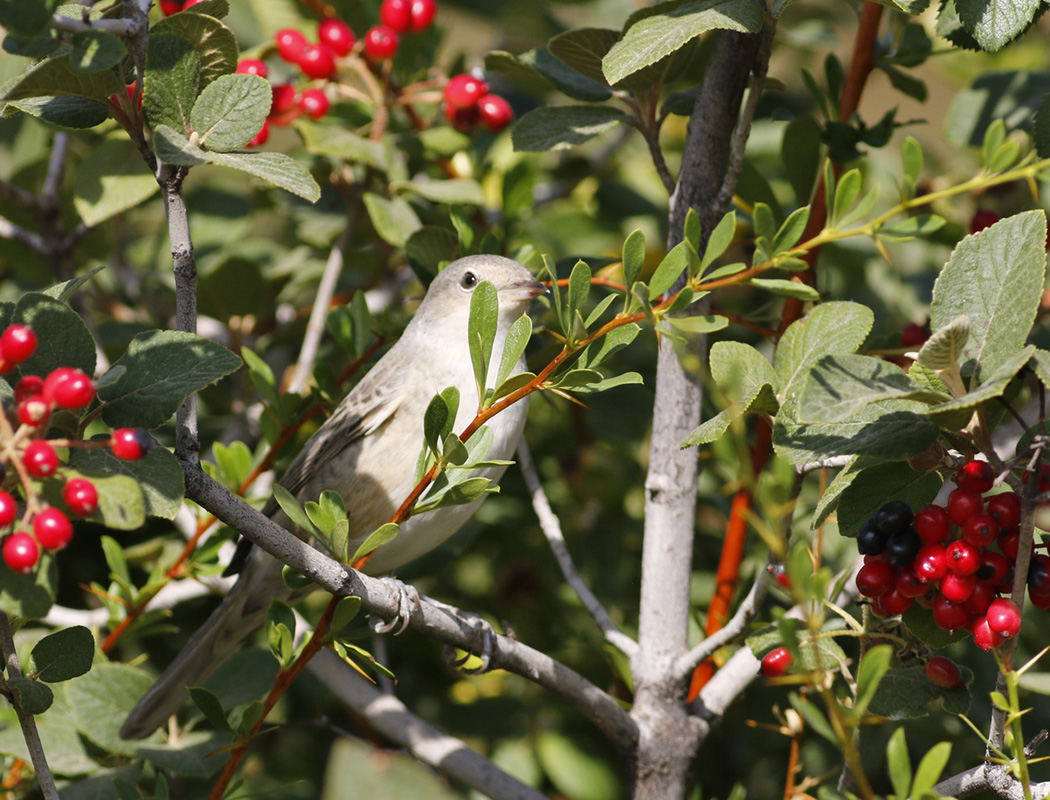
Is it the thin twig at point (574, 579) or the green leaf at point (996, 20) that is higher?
the green leaf at point (996, 20)

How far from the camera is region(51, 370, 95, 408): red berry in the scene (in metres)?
1.37

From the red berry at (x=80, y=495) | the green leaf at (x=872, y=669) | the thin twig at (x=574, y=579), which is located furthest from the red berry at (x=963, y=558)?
the red berry at (x=80, y=495)

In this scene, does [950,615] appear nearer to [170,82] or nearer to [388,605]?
[388,605]

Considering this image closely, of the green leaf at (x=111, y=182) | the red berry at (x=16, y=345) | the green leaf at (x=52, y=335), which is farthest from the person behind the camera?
the green leaf at (x=111, y=182)

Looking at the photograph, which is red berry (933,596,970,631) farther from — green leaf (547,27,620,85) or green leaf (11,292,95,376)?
green leaf (11,292,95,376)

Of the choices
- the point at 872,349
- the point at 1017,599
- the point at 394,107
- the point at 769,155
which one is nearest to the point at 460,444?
the point at 1017,599

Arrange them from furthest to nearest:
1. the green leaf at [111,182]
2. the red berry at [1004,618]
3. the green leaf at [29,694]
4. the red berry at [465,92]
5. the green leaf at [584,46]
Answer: the red berry at [465,92]
the green leaf at [111,182]
the green leaf at [584,46]
the green leaf at [29,694]
the red berry at [1004,618]

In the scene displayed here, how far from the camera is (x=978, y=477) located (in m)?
1.59

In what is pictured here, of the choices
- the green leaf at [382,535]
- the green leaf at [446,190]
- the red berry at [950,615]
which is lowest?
the green leaf at [382,535]

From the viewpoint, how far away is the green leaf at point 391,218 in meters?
2.94

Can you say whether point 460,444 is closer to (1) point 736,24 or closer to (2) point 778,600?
(1) point 736,24

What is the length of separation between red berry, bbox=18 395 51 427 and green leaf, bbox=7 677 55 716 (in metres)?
0.64

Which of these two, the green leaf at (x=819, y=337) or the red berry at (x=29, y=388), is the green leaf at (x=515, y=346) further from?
the red berry at (x=29, y=388)

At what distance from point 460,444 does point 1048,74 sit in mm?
2471
